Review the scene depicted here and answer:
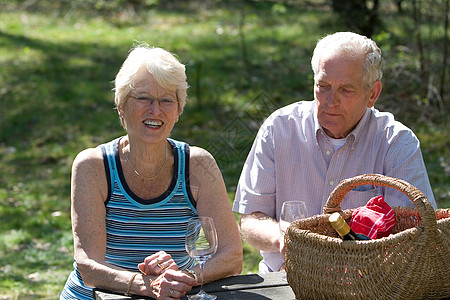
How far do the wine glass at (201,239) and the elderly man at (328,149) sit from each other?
2.13ft

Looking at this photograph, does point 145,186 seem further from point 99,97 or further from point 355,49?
point 99,97

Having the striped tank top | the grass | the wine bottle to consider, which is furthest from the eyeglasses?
the grass

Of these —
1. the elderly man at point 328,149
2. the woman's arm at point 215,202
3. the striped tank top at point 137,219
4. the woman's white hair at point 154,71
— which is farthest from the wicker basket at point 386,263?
the woman's white hair at point 154,71

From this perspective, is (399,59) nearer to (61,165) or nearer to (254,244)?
(61,165)

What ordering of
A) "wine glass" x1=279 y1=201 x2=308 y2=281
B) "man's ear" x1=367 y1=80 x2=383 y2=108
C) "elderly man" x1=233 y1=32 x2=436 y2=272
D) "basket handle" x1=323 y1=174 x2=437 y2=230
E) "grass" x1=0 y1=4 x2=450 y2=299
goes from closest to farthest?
1. "basket handle" x1=323 y1=174 x2=437 y2=230
2. "wine glass" x1=279 y1=201 x2=308 y2=281
3. "elderly man" x1=233 y1=32 x2=436 y2=272
4. "man's ear" x1=367 y1=80 x2=383 y2=108
5. "grass" x1=0 y1=4 x2=450 y2=299

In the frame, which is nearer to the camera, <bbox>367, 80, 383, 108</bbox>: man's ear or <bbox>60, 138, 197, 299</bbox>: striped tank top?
<bbox>60, 138, 197, 299</bbox>: striped tank top

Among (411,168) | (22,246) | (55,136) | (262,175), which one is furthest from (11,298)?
(55,136)

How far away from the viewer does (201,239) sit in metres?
2.42

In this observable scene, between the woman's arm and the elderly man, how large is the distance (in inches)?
9.4

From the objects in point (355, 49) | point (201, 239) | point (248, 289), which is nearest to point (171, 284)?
point (201, 239)

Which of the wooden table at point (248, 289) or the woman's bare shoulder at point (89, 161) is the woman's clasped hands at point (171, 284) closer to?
the wooden table at point (248, 289)

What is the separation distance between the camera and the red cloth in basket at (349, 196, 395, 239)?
7.57 ft

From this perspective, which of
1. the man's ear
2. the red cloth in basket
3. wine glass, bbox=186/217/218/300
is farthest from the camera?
the man's ear

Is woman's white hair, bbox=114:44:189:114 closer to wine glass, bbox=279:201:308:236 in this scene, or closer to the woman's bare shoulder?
the woman's bare shoulder
